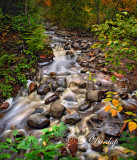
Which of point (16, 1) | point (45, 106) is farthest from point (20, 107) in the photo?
point (16, 1)

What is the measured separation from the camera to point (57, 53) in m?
10.6

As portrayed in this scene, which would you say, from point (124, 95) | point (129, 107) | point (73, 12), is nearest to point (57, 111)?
point (129, 107)

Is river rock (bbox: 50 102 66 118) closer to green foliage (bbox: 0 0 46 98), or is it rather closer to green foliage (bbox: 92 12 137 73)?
green foliage (bbox: 0 0 46 98)

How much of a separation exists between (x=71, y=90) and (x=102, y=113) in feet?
6.71

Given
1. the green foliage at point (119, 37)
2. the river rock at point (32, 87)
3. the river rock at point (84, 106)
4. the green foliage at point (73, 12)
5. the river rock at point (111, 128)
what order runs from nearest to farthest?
the green foliage at point (119, 37)
the river rock at point (111, 128)
the river rock at point (84, 106)
the river rock at point (32, 87)
the green foliage at point (73, 12)

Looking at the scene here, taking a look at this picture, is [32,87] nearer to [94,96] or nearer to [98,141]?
[94,96]

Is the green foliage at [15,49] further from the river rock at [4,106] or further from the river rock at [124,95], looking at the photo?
the river rock at [124,95]

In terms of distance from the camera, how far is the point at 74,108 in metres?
5.32

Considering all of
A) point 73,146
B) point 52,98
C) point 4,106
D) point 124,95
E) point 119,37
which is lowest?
point 73,146

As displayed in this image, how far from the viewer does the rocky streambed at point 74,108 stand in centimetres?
382

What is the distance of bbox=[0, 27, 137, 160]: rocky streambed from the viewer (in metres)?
3.82

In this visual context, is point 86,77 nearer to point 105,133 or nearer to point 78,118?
point 78,118

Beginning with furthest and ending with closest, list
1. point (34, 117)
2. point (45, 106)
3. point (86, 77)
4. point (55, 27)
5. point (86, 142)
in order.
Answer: point (55, 27) → point (86, 77) → point (45, 106) → point (34, 117) → point (86, 142)

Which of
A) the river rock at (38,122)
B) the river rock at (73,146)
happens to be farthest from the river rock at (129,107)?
the river rock at (38,122)
